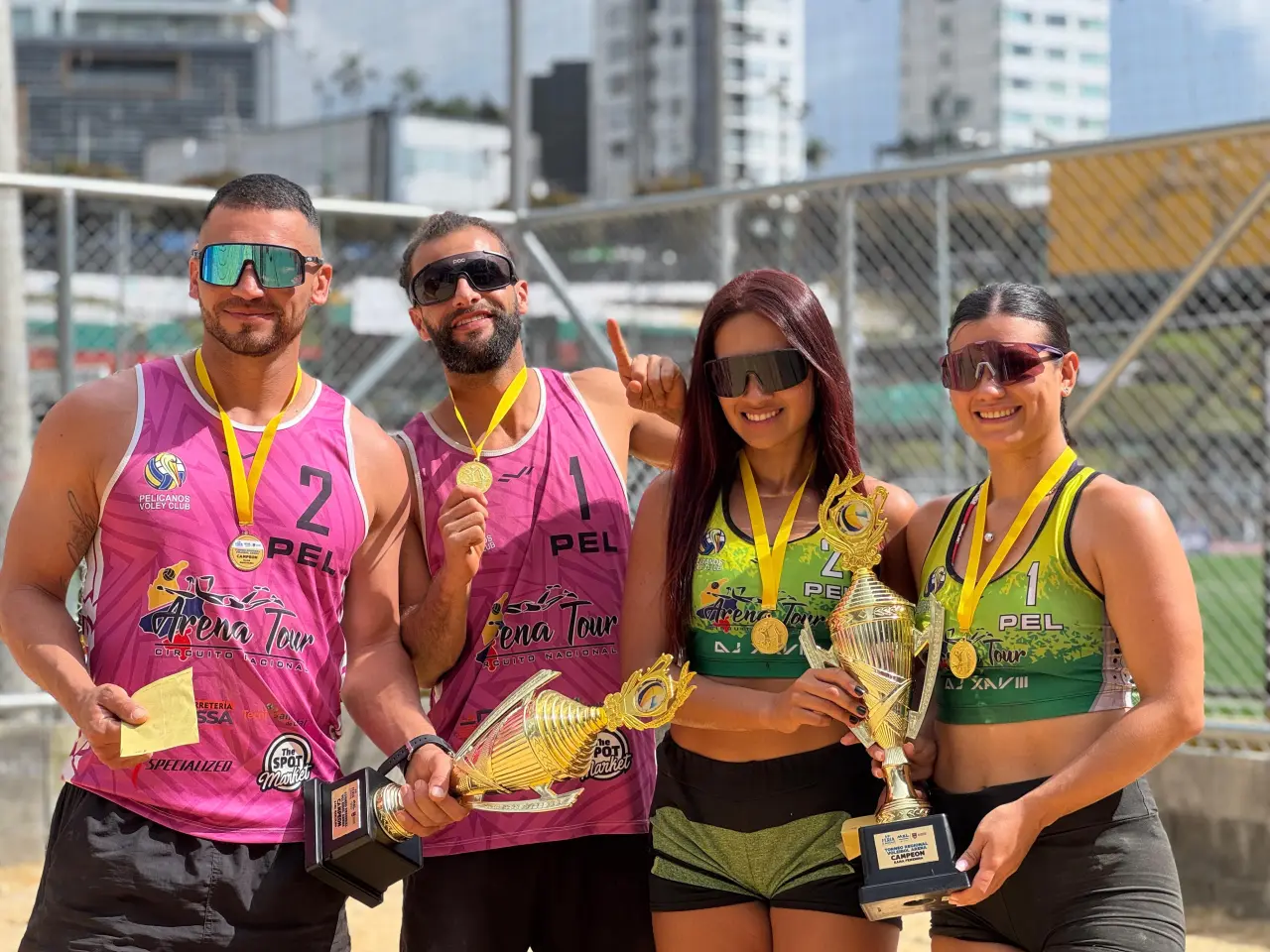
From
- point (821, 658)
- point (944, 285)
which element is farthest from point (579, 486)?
point (944, 285)

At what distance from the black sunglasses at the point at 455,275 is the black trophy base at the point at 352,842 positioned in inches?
49.7

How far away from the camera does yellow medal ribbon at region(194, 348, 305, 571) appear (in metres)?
3.20

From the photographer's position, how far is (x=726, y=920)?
10.7 feet

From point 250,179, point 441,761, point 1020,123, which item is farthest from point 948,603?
point 1020,123

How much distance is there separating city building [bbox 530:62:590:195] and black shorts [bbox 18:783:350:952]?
4832 centimetres

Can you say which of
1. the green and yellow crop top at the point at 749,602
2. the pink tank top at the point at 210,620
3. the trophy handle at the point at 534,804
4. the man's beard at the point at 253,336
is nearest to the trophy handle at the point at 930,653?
the green and yellow crop top at the point at 749,602

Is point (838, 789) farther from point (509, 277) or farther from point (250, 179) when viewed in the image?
point (250, 179)

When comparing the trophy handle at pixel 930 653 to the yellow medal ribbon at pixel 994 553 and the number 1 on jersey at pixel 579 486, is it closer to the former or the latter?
the yellow medal ribbon at pixel 994 553

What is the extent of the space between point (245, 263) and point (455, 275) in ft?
1.98

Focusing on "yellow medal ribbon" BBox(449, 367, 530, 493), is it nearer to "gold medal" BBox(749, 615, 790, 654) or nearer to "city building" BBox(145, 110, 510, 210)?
"gold medal" BBox(749, 615, 790, 654)

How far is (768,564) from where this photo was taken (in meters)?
3.30

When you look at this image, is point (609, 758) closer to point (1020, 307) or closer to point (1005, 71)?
point (1020, 307)

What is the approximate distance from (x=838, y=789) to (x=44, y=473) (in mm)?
1899

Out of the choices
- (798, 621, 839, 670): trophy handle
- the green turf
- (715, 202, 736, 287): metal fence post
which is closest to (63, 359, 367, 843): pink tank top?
(798, 621, 839, 670): trophy handle
